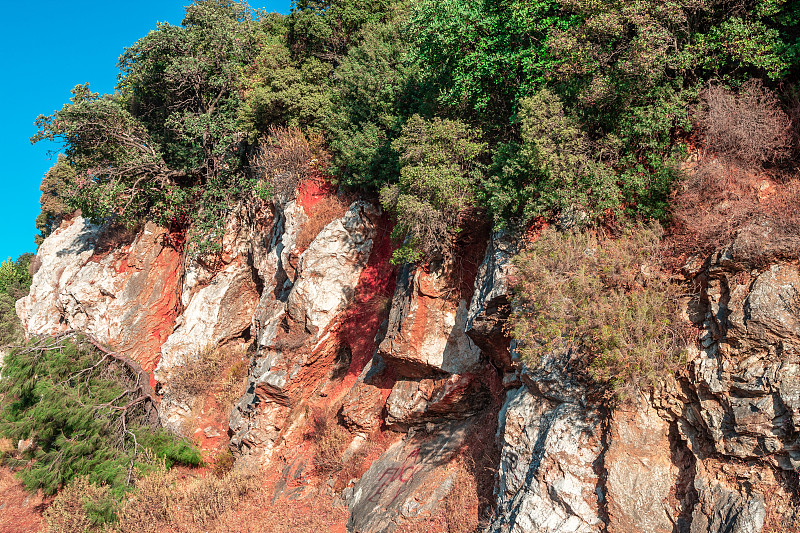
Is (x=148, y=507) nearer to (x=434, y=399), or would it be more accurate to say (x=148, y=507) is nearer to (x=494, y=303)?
(x=434, y=399)

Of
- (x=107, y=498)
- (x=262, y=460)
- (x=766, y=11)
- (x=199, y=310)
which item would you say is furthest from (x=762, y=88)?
(x=199, y=310)

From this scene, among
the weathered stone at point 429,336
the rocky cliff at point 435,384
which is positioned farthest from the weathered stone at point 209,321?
the weathered stone at point 429,336

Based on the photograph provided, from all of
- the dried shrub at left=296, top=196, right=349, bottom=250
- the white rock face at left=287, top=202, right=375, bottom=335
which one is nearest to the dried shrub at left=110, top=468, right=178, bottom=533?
the white rock face at left=287, top=202, right=375, bottom=335

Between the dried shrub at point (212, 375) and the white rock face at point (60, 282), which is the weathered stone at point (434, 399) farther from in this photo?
the white rock face at point (60, 282)

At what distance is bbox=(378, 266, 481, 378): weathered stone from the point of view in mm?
10625

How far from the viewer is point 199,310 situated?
18.1 m

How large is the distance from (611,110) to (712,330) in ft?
14.8

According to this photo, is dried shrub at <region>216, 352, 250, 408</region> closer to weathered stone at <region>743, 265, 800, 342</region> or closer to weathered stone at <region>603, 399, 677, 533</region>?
weathered stone at <region>603, 399, 677, 533</region>

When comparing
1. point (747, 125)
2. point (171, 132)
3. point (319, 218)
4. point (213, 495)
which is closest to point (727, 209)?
point (747, 125)

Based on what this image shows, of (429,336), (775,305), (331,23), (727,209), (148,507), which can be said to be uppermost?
(331,23)

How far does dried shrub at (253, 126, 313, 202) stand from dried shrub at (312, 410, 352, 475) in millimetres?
7777

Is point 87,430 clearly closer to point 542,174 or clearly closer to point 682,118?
point 542,174

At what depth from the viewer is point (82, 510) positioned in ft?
38.8

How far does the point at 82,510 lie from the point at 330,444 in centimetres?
615
